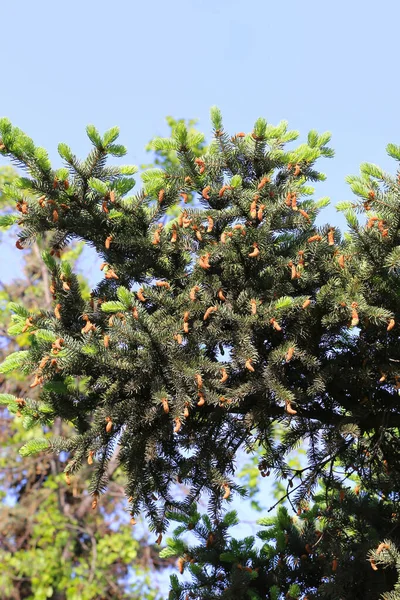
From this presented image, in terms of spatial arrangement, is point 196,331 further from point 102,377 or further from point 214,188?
point 214,188

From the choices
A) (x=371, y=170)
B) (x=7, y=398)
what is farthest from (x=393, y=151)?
(x=7, y=398)

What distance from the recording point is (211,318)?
334cm

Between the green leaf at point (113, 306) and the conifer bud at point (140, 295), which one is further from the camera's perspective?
the conifer bud at point (140, 295)

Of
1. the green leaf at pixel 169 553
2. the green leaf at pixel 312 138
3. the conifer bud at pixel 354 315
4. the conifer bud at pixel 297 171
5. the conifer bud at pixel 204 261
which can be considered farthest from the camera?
the green leaf at pixel 169 553

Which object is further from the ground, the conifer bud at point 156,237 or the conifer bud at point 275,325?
the conifer bud at point 156,237

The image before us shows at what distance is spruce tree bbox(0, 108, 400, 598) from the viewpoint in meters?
3.18

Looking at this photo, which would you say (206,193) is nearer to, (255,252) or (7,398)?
(255,252)

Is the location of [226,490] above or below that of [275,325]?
below

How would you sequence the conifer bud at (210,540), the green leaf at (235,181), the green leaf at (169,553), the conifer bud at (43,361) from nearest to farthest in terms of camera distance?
the conifer bud at (43,361)
the green leaf at (235,181)
the conifer bud at (210,540)
the green leaf at (169,553)

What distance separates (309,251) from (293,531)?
1.92 metres

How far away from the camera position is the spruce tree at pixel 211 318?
3184 millimetres

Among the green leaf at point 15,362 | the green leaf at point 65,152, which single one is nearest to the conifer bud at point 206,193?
the green leaf at point 65,152

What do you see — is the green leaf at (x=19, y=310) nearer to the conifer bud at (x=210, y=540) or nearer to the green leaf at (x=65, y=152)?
the green leaf at (x=65, y=152)

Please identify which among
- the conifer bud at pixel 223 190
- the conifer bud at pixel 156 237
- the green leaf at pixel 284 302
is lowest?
the green leaf at pixel 284 302
